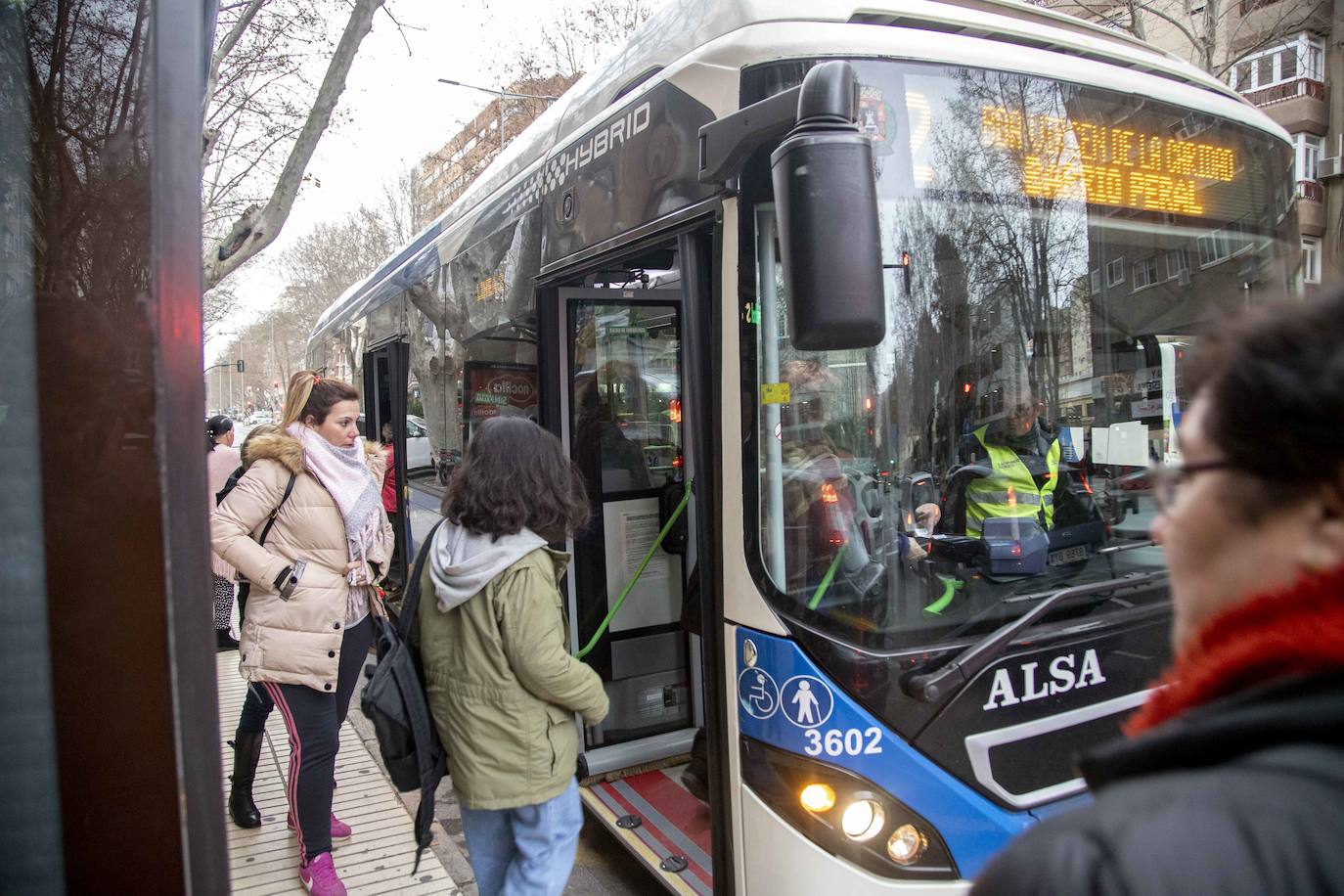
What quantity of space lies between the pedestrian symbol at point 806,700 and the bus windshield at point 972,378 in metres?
0.16

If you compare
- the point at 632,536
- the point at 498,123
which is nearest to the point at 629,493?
the point at 632,536

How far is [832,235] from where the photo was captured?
1.94 metres

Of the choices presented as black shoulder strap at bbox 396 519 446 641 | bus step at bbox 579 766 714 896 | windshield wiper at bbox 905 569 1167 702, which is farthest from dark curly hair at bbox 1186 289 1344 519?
bus step at bbox 579 766 714 896

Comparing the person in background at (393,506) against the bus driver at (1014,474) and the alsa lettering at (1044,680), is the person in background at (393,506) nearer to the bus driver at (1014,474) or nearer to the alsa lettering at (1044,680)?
the bus driver at (1014,474)

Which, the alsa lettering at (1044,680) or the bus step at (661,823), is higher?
the alsa lettering at (1044,680)

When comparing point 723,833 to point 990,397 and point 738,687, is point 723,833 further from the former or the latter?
point 990,397

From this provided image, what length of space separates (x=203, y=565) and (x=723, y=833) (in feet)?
6.50

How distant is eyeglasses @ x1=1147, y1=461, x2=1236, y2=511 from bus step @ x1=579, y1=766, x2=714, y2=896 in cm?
230

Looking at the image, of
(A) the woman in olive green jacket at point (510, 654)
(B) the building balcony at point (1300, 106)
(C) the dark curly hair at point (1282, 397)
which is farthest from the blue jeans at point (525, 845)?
(B) the building balcony at point (1300, 106)

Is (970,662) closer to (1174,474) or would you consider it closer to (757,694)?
(757,694)

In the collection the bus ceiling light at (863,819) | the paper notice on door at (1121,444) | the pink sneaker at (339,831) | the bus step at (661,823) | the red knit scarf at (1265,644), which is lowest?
the pink sneaker at (339,831)

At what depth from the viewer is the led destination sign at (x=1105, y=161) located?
249 cm

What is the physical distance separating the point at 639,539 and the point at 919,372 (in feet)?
6.48

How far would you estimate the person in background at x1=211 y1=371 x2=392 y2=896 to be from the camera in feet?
9.97
